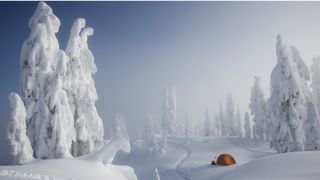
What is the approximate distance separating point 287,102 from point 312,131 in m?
4.51

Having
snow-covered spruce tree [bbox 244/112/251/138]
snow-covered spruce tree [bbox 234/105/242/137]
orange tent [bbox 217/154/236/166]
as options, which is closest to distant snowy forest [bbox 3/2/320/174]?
orange tent [bbox 217/154/236/166]

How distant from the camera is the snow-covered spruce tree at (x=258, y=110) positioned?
6775 centimetres

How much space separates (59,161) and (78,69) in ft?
42.2

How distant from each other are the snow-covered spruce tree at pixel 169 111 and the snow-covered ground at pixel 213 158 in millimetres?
14237

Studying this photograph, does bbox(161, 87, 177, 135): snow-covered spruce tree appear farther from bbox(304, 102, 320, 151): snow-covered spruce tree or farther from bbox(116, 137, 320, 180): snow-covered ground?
bbox(304, 102, 320, 151): snow-covered spruce tree

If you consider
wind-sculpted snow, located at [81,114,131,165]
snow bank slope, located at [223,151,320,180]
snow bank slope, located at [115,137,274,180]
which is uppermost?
wind-sculpted snow, located at [81,114,131,165]

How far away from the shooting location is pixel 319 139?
117 ft

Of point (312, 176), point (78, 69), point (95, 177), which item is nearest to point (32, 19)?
point (78, 69)

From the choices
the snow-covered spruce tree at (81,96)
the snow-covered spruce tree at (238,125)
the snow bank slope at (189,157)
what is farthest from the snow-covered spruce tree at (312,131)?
the snow-covered spruce tree at (238,125)

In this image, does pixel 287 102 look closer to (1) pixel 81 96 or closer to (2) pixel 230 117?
(1) pixel 81 96

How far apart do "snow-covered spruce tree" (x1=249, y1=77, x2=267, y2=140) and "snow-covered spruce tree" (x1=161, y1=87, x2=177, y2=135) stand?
22.7 meters

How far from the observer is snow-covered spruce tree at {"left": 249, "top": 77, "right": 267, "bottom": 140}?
2667 inches

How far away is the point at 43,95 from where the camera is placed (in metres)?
23.2

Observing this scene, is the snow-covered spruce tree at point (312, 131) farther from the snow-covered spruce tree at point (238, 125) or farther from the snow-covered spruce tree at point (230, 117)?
the snow-covered spruce tree at point (238, 125)
